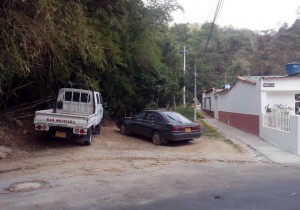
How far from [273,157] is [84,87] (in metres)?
8.97

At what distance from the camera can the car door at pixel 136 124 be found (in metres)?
15.5

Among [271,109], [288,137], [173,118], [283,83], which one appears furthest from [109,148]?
[283,83]

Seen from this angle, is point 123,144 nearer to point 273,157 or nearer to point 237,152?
point 237,152

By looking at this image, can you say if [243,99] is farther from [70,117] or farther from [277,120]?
[70,117]

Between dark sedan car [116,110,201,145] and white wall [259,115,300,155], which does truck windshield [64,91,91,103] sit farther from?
white wall [259,115,300,155]

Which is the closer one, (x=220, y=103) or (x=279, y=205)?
(x=279, y=205)

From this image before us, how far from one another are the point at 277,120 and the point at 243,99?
5.78 meters

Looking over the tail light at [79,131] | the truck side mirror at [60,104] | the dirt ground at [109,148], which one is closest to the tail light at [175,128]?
the dirt ground at [109,148]

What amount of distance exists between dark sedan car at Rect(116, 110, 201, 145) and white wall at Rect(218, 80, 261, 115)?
15.5ft

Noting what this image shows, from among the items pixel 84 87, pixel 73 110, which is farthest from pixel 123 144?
pixel 84 87

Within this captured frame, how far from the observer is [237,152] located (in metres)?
13.0

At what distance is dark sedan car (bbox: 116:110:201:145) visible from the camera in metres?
13.9

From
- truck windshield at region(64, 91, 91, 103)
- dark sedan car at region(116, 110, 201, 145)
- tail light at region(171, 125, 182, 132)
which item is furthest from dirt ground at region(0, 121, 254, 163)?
truck windshield at region(64, 91, 91, 103)

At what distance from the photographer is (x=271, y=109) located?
1694cm
